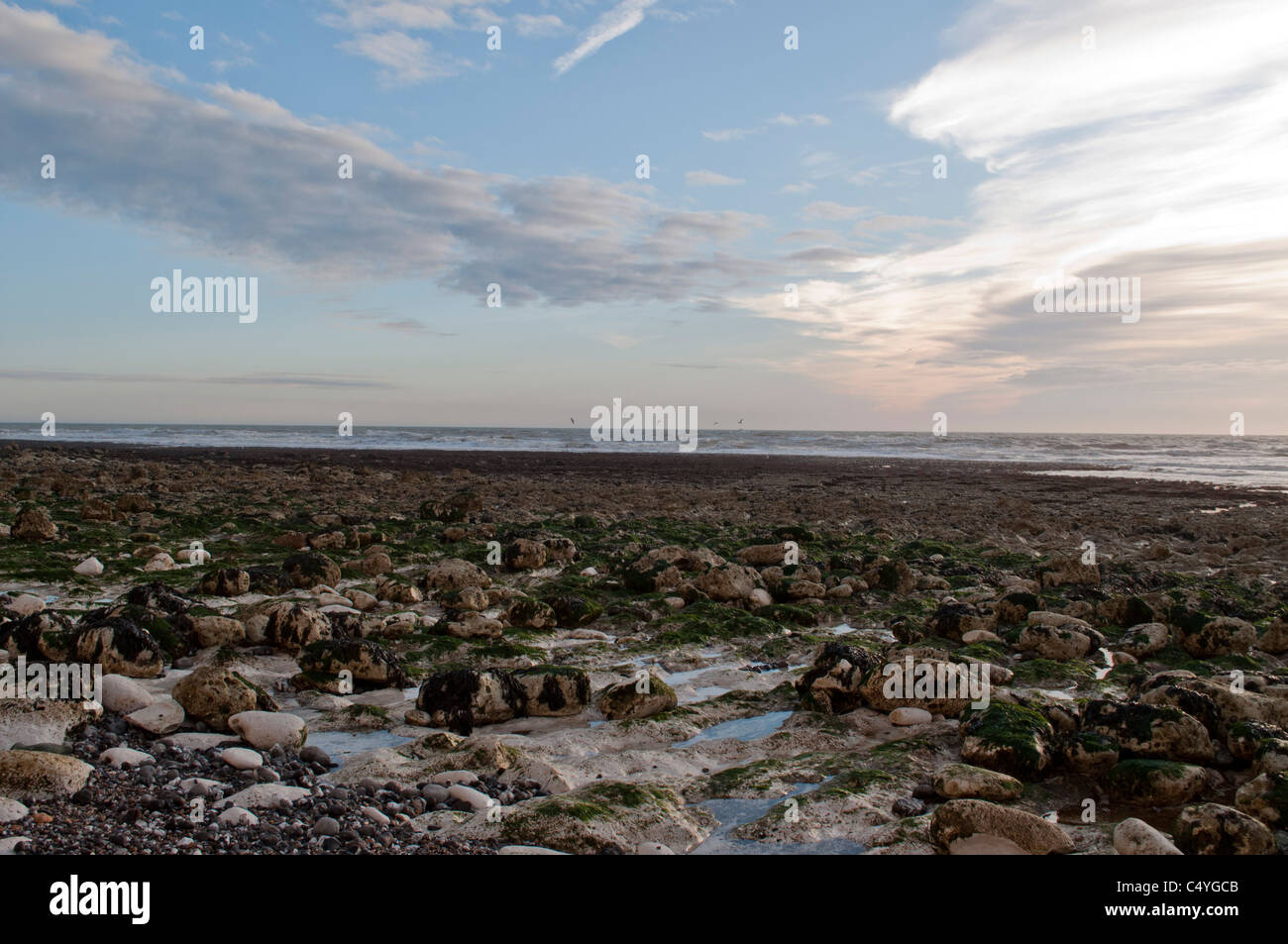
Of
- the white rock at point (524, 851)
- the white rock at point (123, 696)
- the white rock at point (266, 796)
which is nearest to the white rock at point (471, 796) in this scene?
the white rock at point (524, 851)

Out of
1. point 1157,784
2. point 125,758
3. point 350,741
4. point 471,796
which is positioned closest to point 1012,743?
point 1157,784

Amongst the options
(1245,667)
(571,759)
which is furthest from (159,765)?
(1245,667)

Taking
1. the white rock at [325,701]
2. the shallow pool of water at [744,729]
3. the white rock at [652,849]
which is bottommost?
the shallow pool of water at [744,729]

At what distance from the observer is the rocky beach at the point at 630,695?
181 inches

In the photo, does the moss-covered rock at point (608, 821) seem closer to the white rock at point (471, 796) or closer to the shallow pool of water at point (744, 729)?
the white rock at point (471, 796)

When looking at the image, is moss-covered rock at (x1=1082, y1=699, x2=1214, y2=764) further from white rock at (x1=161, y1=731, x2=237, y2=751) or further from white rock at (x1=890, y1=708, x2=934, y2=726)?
white rock at (x1=161, y1=731, x2=237, y2=751)

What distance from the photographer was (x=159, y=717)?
5.76m

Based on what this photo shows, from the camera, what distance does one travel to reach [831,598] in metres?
11.8

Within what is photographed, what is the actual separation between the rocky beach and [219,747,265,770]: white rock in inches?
0.8

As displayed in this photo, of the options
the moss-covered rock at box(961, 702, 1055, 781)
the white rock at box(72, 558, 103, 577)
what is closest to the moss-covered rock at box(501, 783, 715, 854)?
the moss-covered rock at box(961, 702, 1055, 781)

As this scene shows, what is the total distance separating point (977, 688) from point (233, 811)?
577cm

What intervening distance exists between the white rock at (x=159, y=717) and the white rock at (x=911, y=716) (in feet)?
18.4

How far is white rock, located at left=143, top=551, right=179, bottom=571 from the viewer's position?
12.2 m

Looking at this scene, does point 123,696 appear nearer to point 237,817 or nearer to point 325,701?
point 325,701
